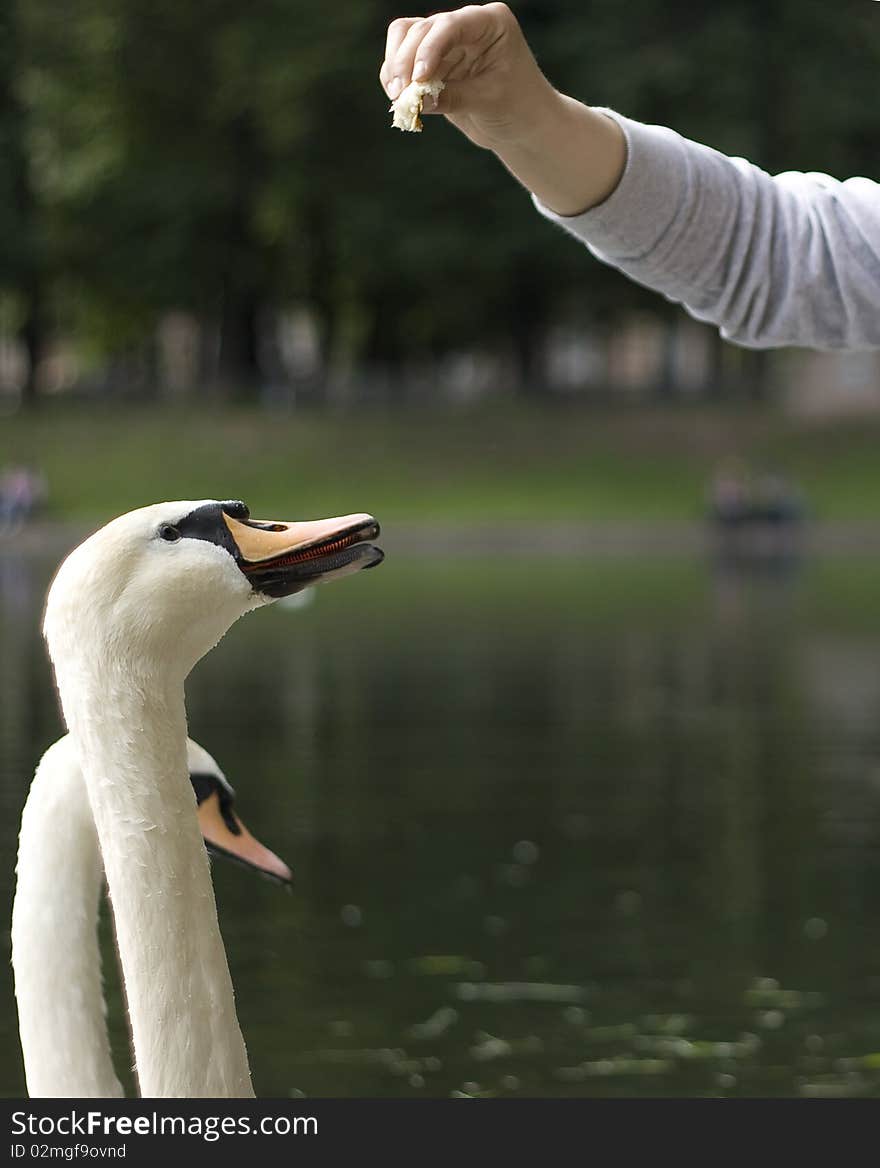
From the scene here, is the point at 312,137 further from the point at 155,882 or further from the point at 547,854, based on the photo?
the point at 155,882

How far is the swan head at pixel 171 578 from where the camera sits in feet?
10.9

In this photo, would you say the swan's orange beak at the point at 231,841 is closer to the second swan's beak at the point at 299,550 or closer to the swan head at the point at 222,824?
the swan head at the point at 222,824

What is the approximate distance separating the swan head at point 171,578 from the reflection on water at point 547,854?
299cm

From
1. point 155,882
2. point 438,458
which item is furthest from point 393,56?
point 438,458

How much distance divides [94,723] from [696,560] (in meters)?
29.0

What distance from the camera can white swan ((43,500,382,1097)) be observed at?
334 cm

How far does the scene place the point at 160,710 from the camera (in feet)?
11.1

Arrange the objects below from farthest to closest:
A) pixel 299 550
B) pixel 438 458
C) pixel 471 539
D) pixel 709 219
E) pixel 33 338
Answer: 1. pixel 33 338
2. pixel 438 458
3. pixel 471 539
4. pixel 299 550
5. pixel 709 219

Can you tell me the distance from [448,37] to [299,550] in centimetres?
97

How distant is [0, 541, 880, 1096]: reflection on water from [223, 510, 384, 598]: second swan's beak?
3033mm

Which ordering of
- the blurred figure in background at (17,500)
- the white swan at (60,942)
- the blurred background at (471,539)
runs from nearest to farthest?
1. the white swan at (60,942)
2. the blurred background at (471,539)
3. the blurred figure in background at (17,500)

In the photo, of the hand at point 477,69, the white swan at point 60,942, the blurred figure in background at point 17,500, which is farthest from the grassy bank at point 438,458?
the hand at point 477,69

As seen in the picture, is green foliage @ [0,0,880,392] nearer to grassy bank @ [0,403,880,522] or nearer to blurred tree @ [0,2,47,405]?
blurred tree @ [0,2,47,405]

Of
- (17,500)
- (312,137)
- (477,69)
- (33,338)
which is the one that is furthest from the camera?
(33,338)
